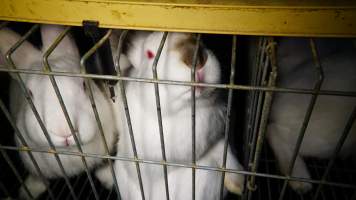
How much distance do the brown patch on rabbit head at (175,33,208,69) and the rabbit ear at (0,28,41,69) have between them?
491 millimetres

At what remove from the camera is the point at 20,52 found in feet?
3.10

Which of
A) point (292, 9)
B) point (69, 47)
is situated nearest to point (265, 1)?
point (292, 9)

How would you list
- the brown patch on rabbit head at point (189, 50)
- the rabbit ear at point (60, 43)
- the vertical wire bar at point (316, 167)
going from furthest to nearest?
the vertical wire bar at point (316, 167) < the rabbit ear at point (60, 43) < the brown patch on rabbit head at point (189, 50)

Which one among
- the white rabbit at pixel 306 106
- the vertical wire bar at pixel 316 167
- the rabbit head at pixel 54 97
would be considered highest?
the rabbit head at pixel 54 97

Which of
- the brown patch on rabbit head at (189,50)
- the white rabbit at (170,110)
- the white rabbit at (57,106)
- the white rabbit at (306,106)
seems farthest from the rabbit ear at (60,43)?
the white rabbit at (306,106)

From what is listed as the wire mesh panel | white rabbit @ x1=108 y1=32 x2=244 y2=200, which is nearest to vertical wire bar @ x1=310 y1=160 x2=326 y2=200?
the wire mesh panel

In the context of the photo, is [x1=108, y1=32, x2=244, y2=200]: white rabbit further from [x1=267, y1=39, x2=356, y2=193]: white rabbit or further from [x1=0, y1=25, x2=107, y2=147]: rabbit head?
[x1=267, y1=39, x2=356, y2=193]: white rabbit

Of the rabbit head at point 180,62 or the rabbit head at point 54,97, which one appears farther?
the rabbit head at point 54,97

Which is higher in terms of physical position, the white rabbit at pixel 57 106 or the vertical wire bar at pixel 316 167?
the white rabbit at pixel 57 106

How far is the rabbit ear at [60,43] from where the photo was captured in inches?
35.5

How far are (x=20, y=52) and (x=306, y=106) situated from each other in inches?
35.5

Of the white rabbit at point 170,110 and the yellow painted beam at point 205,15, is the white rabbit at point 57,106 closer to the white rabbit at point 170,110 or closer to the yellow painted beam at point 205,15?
the white rabbit at point 170,110

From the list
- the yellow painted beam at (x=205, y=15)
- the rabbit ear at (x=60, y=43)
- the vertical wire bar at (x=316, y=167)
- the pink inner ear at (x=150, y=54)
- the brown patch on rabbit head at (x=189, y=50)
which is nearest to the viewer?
the yellow painted beam at (x=205, y=15)

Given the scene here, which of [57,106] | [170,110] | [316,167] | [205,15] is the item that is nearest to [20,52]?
[57,106]
